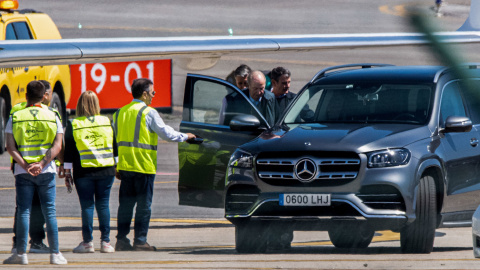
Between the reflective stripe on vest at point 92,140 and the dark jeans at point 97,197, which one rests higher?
the reflective stripe on vest at point 92,140

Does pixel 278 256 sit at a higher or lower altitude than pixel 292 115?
lower

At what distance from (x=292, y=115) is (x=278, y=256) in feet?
5.01

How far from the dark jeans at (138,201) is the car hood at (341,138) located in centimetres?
121

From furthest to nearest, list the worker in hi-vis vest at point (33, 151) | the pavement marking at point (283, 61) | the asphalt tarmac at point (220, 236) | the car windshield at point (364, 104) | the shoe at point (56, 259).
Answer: the pavement marking at point (283, 61) → the car windshield at point (364, 104) → the worker in hi-vis vest at point (33, 151) → the shoe at point (56, 259) → the asphalt tarmac at point (220, 236)

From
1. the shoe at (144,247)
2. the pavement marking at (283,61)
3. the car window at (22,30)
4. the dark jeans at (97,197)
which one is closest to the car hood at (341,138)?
the shoe at (144,247)

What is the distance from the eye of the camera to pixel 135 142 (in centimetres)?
784

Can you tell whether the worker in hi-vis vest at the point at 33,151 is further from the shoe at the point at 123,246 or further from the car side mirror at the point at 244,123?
the car side mirror at the point at 244,123

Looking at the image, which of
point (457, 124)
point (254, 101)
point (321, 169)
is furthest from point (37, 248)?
point (457, 124)

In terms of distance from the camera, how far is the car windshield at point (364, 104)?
7395 millimetres

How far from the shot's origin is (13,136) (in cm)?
702

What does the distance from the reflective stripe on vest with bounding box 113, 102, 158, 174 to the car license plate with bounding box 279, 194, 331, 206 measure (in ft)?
5.36

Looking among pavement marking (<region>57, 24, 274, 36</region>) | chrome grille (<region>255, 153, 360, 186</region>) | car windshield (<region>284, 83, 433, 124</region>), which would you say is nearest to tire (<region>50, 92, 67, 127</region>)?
car windshield (<region>284, 83, 433, 124</region>)

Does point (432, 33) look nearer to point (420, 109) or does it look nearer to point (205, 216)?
point (420, 109)

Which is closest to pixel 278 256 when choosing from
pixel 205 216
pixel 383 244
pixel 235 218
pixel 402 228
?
pixel 235 218
